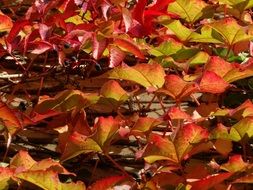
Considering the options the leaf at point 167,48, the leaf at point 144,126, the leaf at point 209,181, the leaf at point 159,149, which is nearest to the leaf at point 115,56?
the leaf at point 167,48

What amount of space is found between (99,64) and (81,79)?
0.28 ft

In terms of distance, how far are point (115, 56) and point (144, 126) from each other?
0.85 feet

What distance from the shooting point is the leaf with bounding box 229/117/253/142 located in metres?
1.48

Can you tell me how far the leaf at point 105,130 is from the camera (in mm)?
1437

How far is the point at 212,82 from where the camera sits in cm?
151

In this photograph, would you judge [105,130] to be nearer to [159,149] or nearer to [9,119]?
[159,149]

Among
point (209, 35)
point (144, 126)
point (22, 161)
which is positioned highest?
point (209, 35)

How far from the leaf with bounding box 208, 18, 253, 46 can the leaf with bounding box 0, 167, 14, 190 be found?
2.06 feet

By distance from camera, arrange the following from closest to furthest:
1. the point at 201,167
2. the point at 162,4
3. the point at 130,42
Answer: the point at 201,167, the point at 130,42, the point at 162,4

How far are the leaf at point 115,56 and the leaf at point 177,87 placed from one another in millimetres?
204

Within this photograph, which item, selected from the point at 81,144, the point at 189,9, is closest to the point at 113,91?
the point at 81,144

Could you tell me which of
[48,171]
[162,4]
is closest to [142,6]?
[162,4]

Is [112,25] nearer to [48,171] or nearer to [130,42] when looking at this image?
[130,42]

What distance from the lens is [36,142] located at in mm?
1836
